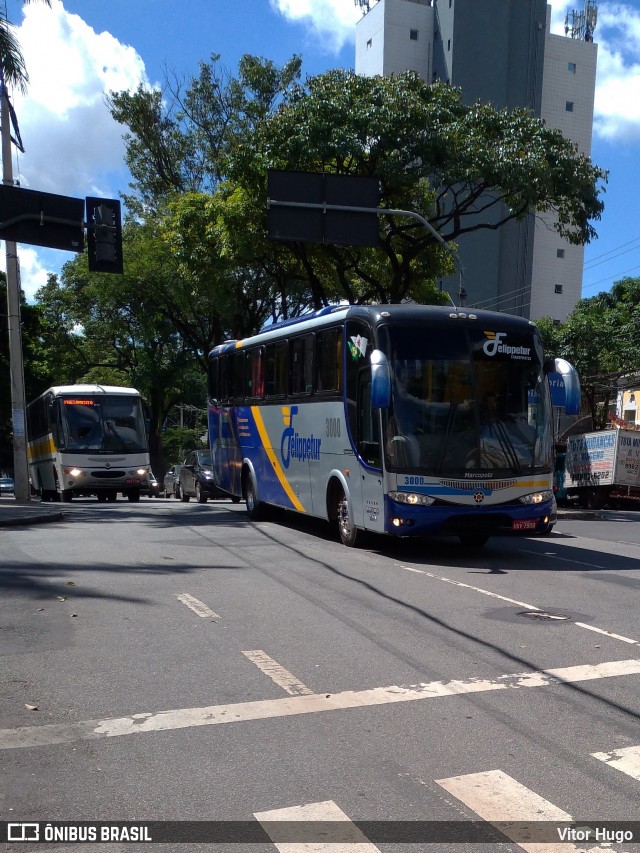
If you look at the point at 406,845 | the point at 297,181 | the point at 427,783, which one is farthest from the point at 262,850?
the point at 297,181

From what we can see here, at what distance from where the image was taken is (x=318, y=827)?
3.81 metres

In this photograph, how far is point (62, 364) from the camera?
40.5 metres

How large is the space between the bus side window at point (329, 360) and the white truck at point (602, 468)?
18665 mm

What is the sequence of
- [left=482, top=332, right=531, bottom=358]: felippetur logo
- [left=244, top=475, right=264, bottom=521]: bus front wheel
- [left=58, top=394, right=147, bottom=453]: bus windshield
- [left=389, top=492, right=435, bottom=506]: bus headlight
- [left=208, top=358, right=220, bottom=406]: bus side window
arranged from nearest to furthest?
[left=389, top=492, right=435, bottom=506]: bus headlight → [left=482, top=332, right=531, bottom=358]: felippetur logo → [left=244, top=475, right=264, bottom=521]: bus front wheel → [left=208, top=358, right=220, bottom=406]: bus side window → [left=58, top=394, right=147, bottom=453]: bus windshield

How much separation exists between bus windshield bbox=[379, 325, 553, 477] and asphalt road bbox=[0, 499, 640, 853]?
1.57 metres

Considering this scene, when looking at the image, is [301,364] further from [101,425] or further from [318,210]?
[101,425]

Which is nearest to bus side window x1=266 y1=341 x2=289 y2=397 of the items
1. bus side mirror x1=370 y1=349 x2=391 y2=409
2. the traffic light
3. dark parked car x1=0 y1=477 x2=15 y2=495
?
the traffic light

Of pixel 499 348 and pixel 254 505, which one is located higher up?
pixel 499 348

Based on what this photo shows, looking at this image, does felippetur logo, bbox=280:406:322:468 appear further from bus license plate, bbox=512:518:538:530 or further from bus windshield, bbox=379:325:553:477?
bus license plate, bbox=512:518:538:530

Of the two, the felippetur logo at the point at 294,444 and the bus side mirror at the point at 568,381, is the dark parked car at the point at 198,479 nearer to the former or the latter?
the felippetur logo at the point at 294,444

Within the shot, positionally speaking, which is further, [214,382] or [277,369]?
[214,382]

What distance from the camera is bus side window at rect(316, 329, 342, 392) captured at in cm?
1339

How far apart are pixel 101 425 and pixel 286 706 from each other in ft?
73.0

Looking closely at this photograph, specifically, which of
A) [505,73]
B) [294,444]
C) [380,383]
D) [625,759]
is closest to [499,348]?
[380,383]
